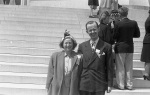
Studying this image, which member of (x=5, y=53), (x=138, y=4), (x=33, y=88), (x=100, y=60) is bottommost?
(x=33, y=88)

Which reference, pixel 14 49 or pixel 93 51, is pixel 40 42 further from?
pixel 93 51

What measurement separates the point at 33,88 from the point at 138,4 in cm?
1084

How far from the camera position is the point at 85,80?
3.24m

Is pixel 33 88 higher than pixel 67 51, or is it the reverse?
pixel 67 51

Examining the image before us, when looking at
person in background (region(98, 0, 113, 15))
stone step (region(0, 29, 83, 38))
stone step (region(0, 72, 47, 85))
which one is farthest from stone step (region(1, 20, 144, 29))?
stone step (region(0, 72, 47, 85))

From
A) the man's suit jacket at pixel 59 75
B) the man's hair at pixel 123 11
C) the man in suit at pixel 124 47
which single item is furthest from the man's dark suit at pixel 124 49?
the man's suit jacket at pixel 59 75

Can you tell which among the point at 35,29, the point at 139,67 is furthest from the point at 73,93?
the point at 35,29

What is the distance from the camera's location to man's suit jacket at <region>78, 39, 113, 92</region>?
127 inches

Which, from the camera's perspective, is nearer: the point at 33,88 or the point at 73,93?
the point at 73,93

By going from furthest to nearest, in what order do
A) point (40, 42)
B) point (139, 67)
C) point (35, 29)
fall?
1. point (35, 29)
2. point (40, 42)
3. point (139, 67)

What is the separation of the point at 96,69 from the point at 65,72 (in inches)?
16.9

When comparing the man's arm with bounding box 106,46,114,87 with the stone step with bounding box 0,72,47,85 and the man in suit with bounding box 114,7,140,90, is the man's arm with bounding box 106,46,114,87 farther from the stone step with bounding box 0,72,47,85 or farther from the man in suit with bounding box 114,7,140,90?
the stone step with bounding box 0,72,47,85

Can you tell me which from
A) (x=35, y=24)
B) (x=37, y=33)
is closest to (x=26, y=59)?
(x=37, y=33)

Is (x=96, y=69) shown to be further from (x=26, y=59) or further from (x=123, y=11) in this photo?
(x=26, y=59)
